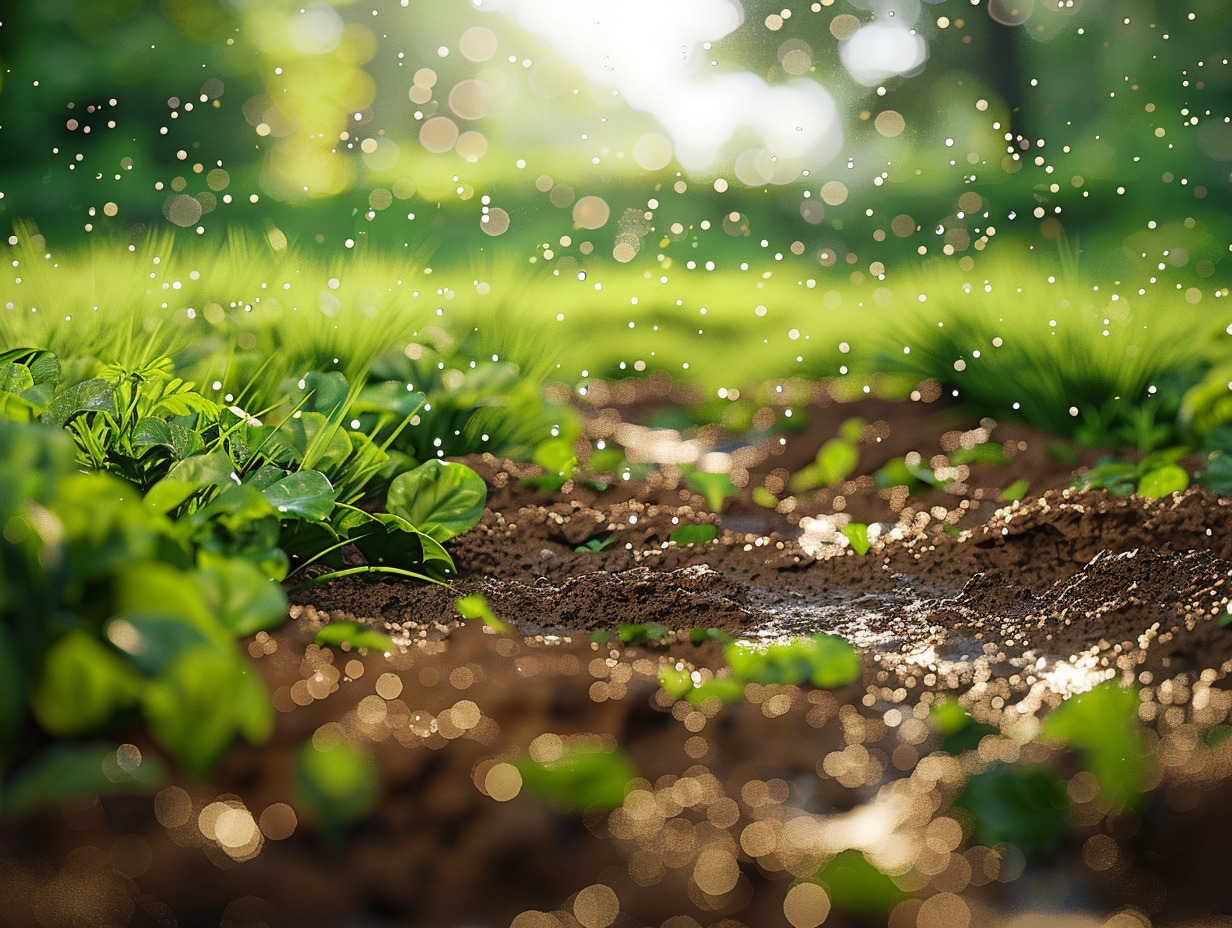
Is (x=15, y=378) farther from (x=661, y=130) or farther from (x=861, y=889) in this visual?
(x=661, y=130)

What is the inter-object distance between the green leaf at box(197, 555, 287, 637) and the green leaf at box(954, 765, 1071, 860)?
63 centimetres

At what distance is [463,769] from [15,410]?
91 centimetres

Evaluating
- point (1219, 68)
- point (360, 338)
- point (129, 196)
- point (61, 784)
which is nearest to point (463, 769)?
point (61, 784)

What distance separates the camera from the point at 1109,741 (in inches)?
33.2

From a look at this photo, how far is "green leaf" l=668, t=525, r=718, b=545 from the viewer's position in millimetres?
2111

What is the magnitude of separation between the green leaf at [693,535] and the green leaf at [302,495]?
88 centimetres

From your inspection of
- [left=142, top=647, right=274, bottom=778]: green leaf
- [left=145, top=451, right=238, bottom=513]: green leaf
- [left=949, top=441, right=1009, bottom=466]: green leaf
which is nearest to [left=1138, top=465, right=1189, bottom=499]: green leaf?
[left=949, top=441, right=1009, bottom=466]: green leaf

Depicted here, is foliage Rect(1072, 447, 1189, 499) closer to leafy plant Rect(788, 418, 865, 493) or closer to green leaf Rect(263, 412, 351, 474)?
leafy plant Rect(788, 418, 865, 493)

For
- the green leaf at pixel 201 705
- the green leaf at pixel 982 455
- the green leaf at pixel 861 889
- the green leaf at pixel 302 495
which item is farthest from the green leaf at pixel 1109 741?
the green leaf at pixel 982 455

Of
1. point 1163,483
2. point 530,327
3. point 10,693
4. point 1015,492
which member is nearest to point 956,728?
point 10,693

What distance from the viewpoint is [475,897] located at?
2.43ft

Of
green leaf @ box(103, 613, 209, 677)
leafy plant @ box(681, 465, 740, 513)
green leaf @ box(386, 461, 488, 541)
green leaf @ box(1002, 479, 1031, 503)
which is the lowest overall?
leafy plant @ box(681, 465, 740, 513)

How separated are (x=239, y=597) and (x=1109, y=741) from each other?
78 cm

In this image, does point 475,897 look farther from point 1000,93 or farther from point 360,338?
point 1000,93
